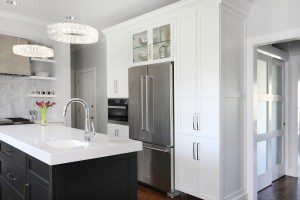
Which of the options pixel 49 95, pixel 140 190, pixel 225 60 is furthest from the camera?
pixel 49 95

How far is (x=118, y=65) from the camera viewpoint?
4250 mm

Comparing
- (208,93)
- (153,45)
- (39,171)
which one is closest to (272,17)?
(208,93)

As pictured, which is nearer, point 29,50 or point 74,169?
point 74,169

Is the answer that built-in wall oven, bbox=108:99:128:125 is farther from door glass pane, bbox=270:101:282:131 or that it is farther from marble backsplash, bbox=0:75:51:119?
door glass pane, bbox=270:101:282:131

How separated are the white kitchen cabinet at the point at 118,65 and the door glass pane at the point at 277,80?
2447 millimetres

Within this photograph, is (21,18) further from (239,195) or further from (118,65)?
(239,195)

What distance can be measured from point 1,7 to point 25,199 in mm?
3320

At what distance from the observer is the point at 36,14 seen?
4.32 m

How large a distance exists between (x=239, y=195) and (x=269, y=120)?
4.58 ft

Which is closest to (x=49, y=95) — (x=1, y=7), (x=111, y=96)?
(x=111, y=96)

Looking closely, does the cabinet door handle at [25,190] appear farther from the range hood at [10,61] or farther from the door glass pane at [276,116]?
the door glass pane at [276,116]

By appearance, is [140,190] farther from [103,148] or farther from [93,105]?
[93,105]

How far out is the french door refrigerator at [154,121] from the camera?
132 inches

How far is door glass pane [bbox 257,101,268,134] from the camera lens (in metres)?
3.64
